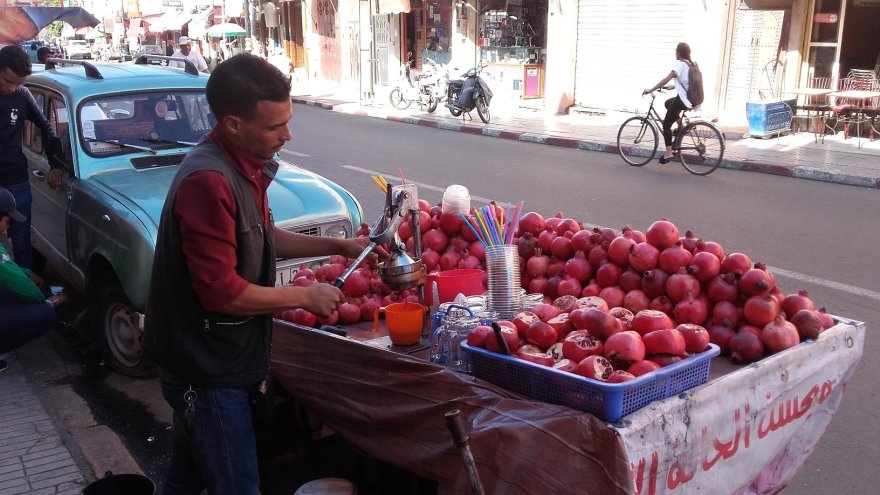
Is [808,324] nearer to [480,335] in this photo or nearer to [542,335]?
[542,335]

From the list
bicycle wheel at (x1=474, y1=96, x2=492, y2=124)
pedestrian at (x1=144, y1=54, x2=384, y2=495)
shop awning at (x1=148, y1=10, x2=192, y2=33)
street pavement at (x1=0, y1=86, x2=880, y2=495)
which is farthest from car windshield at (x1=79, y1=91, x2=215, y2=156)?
shop awning at (x1=148, y1=10, x2=192, y2=33)

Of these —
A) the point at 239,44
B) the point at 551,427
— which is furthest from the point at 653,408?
the point at 239,44

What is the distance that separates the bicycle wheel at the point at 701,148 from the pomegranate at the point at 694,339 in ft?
31.2

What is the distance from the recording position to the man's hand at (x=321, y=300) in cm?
233

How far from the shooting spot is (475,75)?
58.8 ft

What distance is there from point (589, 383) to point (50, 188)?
15.6 feet

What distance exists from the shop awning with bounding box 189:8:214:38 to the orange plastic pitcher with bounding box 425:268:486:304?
39.3 metres

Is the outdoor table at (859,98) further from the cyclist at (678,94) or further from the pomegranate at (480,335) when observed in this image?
the pomegranate at (480,335)

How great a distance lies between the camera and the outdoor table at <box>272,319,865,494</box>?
7.34ft

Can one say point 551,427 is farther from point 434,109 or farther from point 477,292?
point 434,109

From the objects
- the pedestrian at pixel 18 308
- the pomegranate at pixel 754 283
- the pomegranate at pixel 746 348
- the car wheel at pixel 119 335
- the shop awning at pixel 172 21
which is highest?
the shop awning at pixel 172 21

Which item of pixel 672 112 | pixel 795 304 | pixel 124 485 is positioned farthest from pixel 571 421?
pixel 672 112

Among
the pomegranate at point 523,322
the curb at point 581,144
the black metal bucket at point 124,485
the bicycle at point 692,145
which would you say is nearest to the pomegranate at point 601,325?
the pomegranate at point 523,322

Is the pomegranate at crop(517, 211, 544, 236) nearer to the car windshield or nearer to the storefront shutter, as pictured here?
the car windshield
